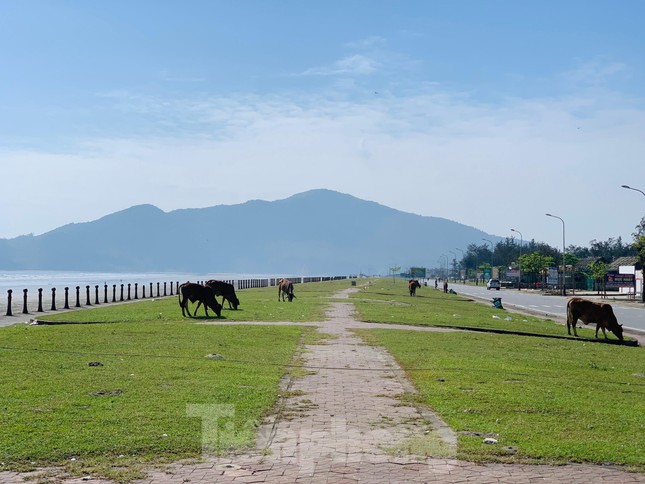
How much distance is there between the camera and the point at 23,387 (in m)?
12.0

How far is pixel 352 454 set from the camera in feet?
28.3

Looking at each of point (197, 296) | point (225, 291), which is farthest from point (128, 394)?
point (225, 291)

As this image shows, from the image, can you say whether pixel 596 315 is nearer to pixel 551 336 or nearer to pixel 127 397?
pixel 551 336

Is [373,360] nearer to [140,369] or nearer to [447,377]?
[447,377]

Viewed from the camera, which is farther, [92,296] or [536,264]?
[536,264]

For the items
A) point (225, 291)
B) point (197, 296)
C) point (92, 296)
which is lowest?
point (92, 296)

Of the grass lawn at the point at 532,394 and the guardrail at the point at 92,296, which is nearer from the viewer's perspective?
the grass lawn at the point at 532,394

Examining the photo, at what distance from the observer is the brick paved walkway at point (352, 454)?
25.7 feet

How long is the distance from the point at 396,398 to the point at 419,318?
20632 mm

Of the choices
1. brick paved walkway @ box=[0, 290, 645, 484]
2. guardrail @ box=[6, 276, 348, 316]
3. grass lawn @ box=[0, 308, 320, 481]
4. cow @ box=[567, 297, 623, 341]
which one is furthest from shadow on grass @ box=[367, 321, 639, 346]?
guardrail @ box=[6, 276, 348, 316]

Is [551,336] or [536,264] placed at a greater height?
[536,264]

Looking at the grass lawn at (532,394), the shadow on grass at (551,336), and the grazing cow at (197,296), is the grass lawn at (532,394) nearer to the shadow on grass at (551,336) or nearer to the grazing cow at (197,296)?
the shadow on grass at (551,336)

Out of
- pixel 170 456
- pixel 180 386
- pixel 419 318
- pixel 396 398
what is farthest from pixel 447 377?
pixel 419 318

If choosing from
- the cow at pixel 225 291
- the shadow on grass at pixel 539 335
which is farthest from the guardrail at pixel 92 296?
the shadow on grass at pixel 539 335
